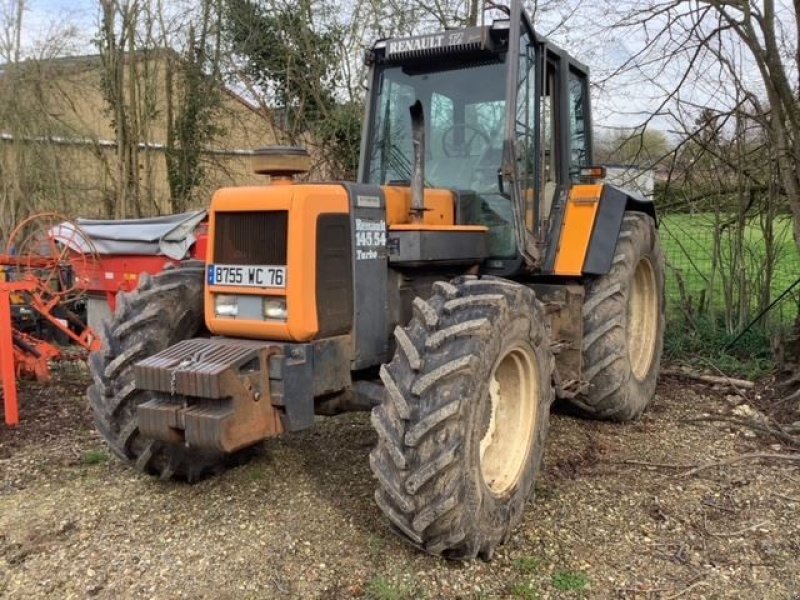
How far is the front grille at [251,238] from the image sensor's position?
11.5 feet

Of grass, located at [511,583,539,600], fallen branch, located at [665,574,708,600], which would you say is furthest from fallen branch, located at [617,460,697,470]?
grass, located at [511,583,539,600]

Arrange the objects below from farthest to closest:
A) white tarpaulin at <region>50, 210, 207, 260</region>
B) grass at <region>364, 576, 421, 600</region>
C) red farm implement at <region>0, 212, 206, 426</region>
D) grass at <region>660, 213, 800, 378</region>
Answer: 1. white tarpaulin at <region>50, 210, 207, 260</region>
2. grass at <region>660, 213, 800, 378</region>
3. red farm implement at <region>0, 212, 206, 426</region>
4. grass at <region>364, 576, 421, 600</region>

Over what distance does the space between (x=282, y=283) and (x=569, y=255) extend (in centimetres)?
209

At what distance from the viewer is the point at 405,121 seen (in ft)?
15.4

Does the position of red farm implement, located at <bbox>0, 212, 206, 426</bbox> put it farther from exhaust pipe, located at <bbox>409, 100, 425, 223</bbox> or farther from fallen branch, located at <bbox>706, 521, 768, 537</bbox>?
fallen branch, located at <bbox>706, 521, 768, 537</bbox>

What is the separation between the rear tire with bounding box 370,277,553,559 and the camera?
3062 millimetres

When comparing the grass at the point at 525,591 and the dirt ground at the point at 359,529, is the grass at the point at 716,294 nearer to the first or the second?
the dirt ground at the point at 359,529

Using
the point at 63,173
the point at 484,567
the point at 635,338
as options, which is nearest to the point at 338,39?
the point at 63,173

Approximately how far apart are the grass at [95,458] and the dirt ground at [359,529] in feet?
0.04

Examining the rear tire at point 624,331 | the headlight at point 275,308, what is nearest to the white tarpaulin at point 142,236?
the rear tire at point 624,331

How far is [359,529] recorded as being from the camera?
3.61 meters

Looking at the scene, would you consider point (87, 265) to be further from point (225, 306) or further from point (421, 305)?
point (421, 305)

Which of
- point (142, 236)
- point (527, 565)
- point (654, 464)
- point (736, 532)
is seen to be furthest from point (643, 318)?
point (142, 236)

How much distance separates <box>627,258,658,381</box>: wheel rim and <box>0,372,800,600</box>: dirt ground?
3.14 feet
